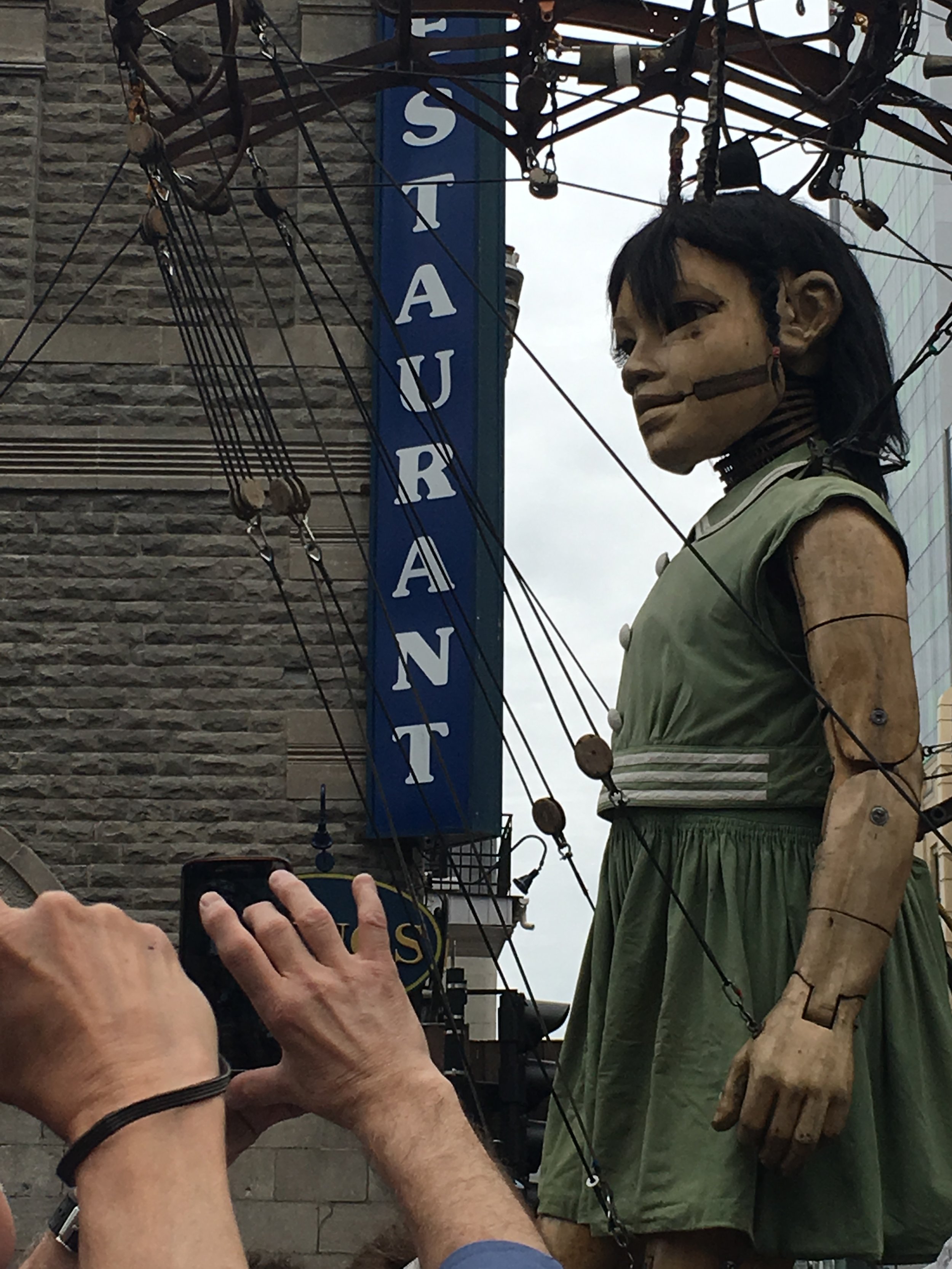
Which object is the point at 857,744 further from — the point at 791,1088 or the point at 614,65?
the point at 614,65

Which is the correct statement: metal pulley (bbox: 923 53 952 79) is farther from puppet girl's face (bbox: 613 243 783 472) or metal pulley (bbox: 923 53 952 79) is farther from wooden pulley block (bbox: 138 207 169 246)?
wooden pulley block (bbox: 138 207 169 246)

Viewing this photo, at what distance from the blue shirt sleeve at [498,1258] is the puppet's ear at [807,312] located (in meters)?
1.86

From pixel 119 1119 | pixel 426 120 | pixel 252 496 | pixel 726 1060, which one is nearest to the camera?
pixel 119 1119

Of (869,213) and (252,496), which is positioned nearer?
(252,496)

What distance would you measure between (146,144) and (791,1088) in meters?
2.20

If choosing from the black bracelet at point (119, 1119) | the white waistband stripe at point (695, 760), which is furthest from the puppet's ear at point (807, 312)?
the black bracelet at point (119, 1119)

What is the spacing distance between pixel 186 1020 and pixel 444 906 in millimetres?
7300

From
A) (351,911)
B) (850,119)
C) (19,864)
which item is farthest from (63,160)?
(850,119)

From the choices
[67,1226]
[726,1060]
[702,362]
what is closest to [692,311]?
[702,362]

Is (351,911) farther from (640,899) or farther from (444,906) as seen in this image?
(640,899)

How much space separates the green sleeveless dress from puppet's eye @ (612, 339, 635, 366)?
14.6 inches

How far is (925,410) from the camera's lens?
120 ft

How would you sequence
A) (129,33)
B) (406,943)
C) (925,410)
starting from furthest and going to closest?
(925,410) < (406,943) < (129,33)

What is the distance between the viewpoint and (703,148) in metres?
3.12
